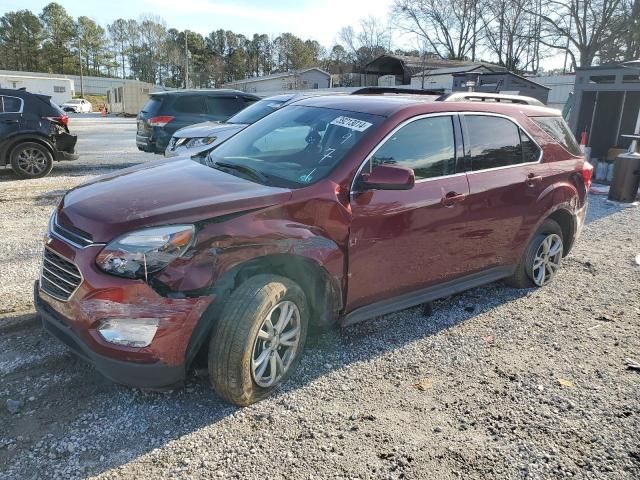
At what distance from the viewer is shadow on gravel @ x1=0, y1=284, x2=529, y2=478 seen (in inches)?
102

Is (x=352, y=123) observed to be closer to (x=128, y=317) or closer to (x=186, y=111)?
(x=128, y=317)

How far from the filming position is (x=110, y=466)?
255cm

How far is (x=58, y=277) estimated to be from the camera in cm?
287

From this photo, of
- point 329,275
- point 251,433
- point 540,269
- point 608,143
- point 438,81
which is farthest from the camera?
point 438,81

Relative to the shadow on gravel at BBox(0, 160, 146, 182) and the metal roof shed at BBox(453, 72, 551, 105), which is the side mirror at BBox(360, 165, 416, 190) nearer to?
the shadow on gravel at BBox(0, 160, 146, 182)

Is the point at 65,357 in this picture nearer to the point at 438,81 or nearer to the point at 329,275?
the point at 329,275

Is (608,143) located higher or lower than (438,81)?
lower

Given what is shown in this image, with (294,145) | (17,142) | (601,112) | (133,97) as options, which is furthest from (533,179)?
(133,97)

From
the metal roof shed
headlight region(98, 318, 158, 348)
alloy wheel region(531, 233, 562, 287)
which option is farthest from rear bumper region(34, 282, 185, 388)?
the metal roof shed

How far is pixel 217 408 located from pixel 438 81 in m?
26.5

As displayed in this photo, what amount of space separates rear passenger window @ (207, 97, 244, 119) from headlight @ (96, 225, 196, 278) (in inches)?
399

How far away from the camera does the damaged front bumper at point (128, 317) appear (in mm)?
2596

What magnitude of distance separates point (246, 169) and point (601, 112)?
12873 millimetres

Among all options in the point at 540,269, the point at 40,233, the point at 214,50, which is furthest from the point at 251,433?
the point at 214,50
